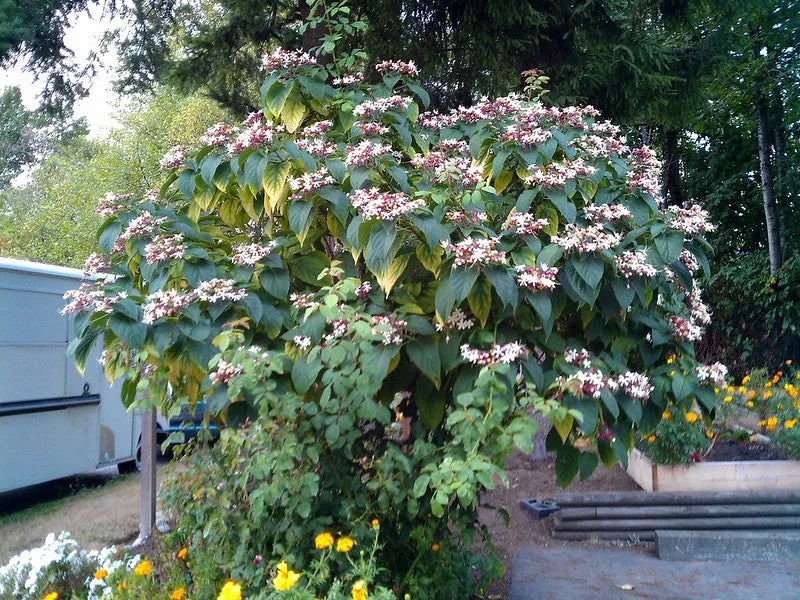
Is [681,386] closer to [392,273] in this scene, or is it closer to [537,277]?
[537,277]


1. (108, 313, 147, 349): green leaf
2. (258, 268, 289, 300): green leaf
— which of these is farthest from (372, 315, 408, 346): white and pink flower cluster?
(108, 313, 147, 349): green leaf

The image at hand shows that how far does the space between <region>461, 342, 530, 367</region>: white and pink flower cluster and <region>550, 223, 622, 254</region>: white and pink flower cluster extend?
0.42 m

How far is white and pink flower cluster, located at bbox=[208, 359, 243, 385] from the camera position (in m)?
2.75

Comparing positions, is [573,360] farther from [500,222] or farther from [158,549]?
[158,549]

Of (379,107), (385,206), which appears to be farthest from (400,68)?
(385,206)

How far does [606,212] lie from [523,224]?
1.35 ft

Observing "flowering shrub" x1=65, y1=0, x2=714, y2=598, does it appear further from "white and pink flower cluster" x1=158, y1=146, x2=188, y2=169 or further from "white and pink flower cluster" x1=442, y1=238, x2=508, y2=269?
"white and pink flower cluster" x1=158, y1=146, x2=188, y2=169

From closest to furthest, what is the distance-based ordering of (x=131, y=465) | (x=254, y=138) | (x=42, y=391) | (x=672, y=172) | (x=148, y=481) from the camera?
(x=254, y=138) → (x=148, y=481) → (x=42, y=391) → (x=131, y=465) → (x=672, y=172)

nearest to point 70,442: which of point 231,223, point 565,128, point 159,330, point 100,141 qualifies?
point 231,223

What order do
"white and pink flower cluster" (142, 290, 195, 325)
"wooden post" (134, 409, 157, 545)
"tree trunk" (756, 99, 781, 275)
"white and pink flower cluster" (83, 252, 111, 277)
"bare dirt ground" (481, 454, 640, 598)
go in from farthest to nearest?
"tree trunk" (756, 99, 781, 275)
"bare dirt ground" (481, 454, 640, 598)
"wooden post" (134, 409, 157, 545)
"white and pink flower cluster" (83, 252, 111, 277)
"white and pink flower cluster" (142, 290, 195, 325)

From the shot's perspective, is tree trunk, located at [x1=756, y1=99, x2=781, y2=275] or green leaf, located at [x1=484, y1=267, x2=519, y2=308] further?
tree trunk, located at [x1=756, y1=99, x2=781, y2=275]

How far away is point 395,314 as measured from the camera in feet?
9.95

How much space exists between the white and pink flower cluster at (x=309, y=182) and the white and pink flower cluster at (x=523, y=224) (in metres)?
A: 0.79

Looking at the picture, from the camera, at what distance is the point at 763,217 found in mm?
15492
